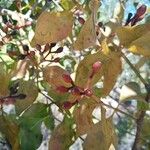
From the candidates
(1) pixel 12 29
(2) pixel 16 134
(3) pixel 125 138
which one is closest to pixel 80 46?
(2) pixel 16 134

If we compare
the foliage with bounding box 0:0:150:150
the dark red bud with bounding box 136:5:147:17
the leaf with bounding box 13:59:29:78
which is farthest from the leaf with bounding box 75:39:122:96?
the leaf with bounding box 13:59:29:78

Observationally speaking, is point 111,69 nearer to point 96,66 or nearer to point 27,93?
point 96,66

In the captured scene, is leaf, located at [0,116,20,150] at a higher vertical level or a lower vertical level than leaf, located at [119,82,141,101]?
higher

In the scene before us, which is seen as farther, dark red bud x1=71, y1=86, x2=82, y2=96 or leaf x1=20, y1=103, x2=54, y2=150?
leaf x1=20, y1=103, x2=54, y2=150

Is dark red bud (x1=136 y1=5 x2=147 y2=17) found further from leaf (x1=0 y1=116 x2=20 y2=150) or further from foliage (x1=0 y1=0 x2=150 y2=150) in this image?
leaf (x1=0 y1=116 x2=20 y2=150)

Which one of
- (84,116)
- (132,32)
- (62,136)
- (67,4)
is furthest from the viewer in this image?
(67,4)

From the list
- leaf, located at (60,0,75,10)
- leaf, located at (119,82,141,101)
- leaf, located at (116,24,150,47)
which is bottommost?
leaf, located at (119,82,141,101)

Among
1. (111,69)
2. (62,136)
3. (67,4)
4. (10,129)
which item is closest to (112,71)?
(111,69)
